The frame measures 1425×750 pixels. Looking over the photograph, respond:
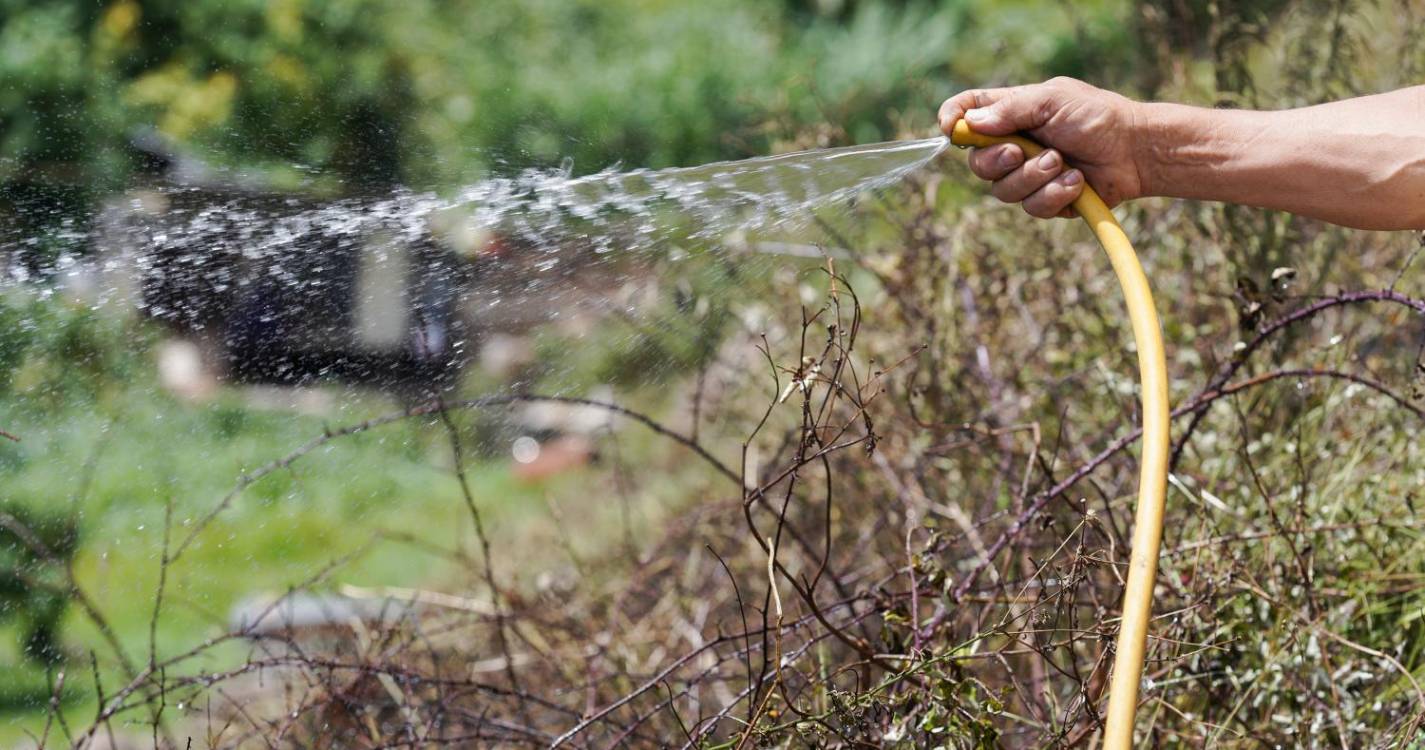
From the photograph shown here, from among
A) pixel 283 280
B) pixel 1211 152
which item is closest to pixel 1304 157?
pixel 1211 152

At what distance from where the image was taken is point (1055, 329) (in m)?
3.06

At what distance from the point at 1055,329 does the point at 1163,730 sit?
1.43 m

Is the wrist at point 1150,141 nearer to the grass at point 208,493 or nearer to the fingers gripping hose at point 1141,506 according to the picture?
the fingers gripping hose at point 1141,506

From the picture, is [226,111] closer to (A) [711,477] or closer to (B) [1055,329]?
(A) [711,477]

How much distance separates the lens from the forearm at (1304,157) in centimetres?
168

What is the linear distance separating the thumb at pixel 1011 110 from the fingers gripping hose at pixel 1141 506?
0.21m

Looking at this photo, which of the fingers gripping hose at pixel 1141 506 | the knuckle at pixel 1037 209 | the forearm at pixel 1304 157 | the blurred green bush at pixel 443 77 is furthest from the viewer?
the blurred green bush at pixel 443 77

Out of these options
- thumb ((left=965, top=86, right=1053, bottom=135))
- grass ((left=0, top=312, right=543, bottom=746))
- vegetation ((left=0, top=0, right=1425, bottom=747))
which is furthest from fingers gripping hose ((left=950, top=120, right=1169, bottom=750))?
grass ((left=0, top=312, right=543, bottom=746))

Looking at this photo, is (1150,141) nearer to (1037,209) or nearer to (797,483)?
(1037,209)

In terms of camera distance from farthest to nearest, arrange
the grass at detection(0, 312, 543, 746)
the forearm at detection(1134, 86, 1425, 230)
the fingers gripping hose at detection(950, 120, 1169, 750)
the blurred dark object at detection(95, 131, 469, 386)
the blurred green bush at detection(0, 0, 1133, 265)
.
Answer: the blurred green bush at detection(0, 0, 1133, 265)
the grass at detection(0, 312, 543, 746)
the blurred dark object at detection(95, 131, 469, 386)
the forearm at detection(1134, 86, 1425, 230)
the fingers gripping hose at detection(950, 120, 1169, 750)

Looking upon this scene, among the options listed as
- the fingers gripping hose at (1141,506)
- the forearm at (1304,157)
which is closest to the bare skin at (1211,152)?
the forearm at (1304,157)

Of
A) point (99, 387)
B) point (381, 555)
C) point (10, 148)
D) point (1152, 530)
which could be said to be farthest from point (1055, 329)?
point (10, 148)

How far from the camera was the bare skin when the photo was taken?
169 centimetres

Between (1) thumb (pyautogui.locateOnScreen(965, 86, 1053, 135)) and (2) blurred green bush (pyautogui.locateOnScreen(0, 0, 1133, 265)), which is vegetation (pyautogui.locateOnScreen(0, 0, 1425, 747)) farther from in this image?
(1) thumb (pyautogui.locateOnScreen(965, 86, 1053, 135))
